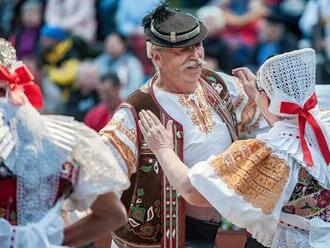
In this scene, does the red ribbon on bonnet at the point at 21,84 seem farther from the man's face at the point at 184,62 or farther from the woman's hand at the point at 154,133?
the man's face at the point at 184,62

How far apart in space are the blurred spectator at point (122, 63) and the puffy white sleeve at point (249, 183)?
18.2ft

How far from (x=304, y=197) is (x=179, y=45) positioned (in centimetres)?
99

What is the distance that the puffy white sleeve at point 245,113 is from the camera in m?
5.43

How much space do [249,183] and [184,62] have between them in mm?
886

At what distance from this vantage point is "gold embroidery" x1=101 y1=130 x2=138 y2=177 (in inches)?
202

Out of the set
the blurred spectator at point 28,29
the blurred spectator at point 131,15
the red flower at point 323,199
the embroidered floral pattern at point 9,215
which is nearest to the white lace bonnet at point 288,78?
the red flower at point 323,199

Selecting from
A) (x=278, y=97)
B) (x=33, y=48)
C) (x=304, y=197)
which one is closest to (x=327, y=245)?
(x=304, y=197)

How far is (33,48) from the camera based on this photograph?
11.1 m

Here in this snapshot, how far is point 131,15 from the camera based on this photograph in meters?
11.1

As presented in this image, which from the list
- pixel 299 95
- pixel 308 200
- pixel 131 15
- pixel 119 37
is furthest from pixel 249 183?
pixel 131 15

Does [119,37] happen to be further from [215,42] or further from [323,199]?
[323,199]

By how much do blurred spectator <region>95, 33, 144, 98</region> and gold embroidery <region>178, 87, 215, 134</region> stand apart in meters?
4.80

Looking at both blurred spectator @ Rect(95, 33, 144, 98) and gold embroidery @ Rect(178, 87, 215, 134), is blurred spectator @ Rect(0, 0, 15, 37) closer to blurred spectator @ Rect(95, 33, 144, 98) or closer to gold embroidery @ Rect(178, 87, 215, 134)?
blurred spectator @ Rect(95, 33, 144, 98)

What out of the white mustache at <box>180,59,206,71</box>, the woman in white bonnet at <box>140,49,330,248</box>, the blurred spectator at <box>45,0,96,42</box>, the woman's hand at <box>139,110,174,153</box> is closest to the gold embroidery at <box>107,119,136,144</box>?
the woman's hand at <box>139,110,174,153</box>
